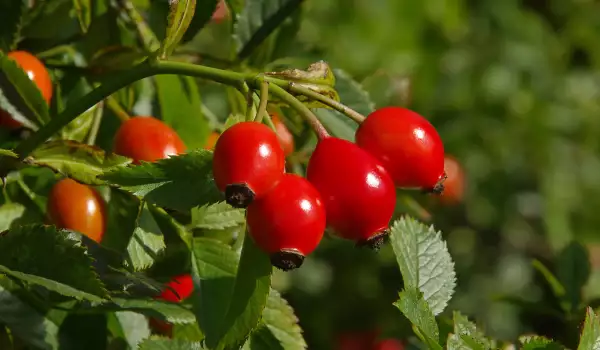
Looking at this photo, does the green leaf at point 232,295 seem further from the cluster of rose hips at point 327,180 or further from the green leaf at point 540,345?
the green leaf at point 540,345

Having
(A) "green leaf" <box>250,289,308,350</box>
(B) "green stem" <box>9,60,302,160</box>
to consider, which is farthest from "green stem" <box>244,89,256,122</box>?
(A) "green leaf" <box>250,289,308,350</box>

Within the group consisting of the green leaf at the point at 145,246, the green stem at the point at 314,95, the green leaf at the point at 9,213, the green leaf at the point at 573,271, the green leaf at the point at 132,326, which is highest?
the green stem at the point at 314,95

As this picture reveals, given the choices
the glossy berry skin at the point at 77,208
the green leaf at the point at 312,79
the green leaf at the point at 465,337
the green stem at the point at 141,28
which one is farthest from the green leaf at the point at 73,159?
the green leaf at the point at 465,337

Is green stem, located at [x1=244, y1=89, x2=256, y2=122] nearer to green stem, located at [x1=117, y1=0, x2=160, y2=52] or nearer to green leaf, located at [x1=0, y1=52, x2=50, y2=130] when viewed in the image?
green leaf, located at [x1=0, y1=52, x2=50, y2=130]

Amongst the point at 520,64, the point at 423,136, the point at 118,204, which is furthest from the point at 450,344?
the point at 520,64

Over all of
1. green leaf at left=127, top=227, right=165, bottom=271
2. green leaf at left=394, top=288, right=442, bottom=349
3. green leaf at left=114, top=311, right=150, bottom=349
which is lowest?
green leaf at left=114, top=311, right=150, bottom=349

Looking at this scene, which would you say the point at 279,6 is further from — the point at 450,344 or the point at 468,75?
the point at 468,75

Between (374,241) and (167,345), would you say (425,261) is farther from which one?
(167,345)
